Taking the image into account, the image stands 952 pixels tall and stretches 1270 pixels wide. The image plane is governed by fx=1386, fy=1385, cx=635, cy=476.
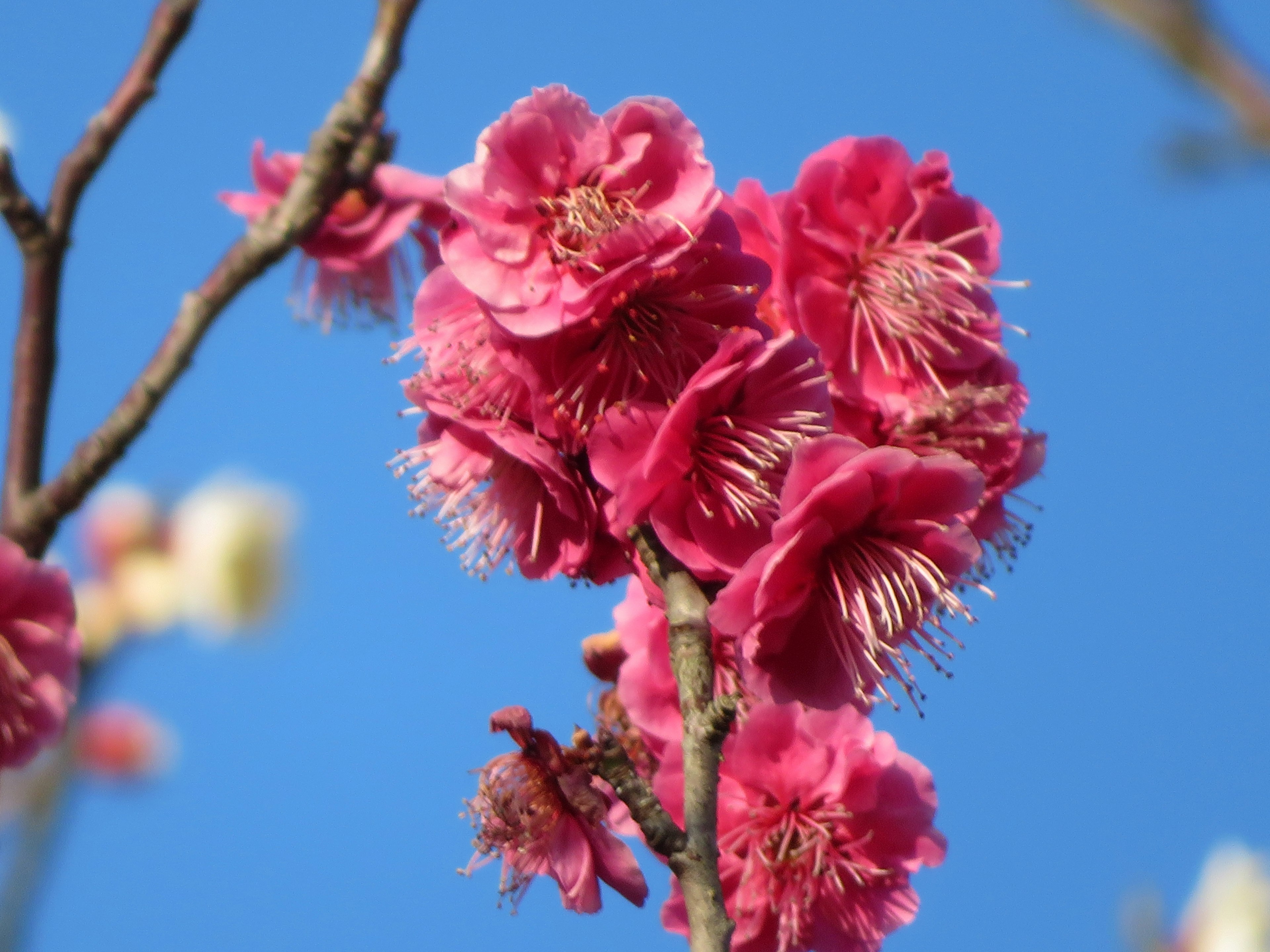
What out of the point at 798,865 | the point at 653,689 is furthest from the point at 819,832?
the point at 653,689

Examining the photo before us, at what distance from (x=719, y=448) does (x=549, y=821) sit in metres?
0.57

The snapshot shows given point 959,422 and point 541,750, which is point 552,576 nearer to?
point 541,750

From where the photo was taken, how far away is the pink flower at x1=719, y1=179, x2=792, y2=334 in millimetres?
2066

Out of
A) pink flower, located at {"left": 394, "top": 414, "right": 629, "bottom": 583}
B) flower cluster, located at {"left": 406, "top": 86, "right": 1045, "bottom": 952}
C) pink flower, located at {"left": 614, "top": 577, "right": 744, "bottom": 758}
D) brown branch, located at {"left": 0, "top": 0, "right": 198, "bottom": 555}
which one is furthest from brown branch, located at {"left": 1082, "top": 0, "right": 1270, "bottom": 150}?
brown branch, located at {"left": 0, "top": 0, "right": 198, "bottom": 555}

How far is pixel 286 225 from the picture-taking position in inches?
85.6

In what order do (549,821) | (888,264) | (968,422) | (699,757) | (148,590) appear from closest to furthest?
(699,757) → (549,821) → (968,422) → (888,264) → (148,590)

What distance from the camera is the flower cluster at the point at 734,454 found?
67.9 inches

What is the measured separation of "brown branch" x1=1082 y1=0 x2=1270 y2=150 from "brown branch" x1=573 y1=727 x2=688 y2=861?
91cm

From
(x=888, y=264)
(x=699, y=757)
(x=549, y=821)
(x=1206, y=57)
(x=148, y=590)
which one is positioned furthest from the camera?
(x=148, y=590)

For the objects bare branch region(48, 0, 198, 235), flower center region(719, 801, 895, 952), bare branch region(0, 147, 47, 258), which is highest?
bare branch region(48, 0, 198, 235)

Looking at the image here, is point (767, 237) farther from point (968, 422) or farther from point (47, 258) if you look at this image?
point (47, 258)

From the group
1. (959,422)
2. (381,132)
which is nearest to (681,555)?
(959,422)

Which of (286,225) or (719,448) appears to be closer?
(719,448)

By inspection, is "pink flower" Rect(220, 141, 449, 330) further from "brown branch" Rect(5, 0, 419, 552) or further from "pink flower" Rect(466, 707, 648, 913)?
"pink flower" Rect(466, 707, 648, 913)
